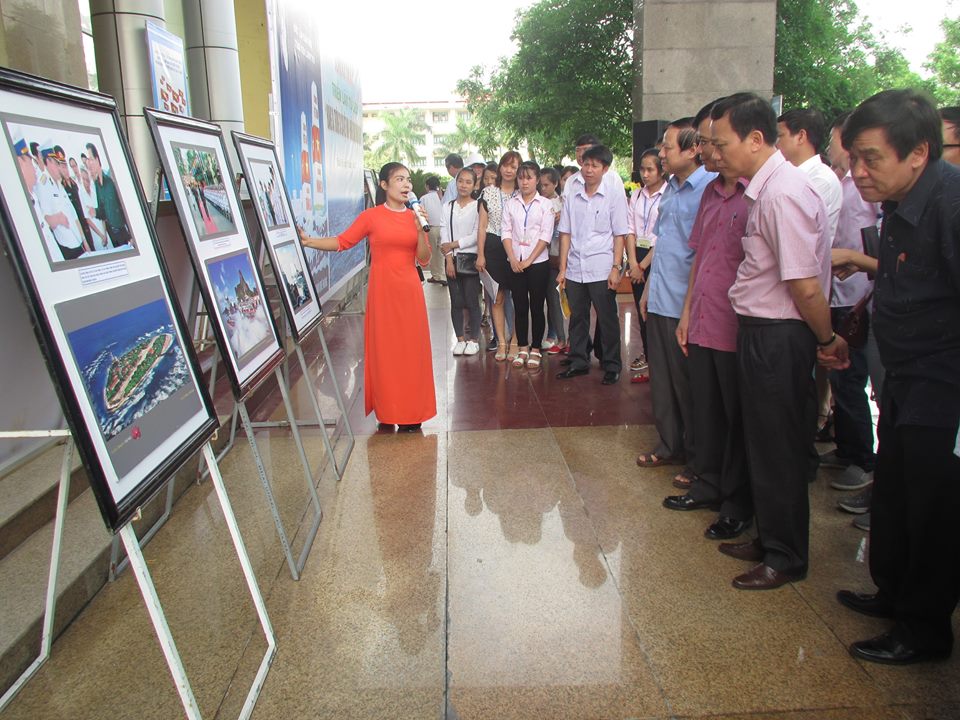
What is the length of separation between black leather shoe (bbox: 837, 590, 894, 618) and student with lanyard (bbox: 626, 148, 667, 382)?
9.46 feet

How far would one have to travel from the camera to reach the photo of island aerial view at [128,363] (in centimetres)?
179

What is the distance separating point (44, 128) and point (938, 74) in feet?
148

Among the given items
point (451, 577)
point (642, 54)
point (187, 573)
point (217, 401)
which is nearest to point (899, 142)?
point (451, 577)

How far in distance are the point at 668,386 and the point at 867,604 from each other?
162cm

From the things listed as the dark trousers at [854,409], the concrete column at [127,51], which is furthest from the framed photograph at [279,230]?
the concrete column at [127,51]

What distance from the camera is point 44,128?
1.84m

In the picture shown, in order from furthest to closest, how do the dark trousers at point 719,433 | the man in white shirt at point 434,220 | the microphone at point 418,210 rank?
the man in white shirt at point 434,220
the microphone at point 418,210
the dark trousers at point 719,433

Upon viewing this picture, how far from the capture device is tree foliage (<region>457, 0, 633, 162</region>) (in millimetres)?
23016

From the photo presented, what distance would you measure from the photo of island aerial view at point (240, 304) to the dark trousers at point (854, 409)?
109 inches

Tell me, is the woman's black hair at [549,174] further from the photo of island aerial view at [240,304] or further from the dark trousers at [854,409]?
the photo of island aerial view at [240,304]

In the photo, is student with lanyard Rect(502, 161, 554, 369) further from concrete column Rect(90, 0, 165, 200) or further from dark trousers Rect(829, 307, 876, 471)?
concrete column Rect(90, 0, 165, 200)

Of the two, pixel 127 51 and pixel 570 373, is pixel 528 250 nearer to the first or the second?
pixel 570 373

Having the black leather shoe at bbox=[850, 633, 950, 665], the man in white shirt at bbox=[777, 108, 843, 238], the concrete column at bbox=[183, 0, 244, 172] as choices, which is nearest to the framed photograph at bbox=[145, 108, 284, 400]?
the black leather shoe at bbox=[850, 633, 950, 665]

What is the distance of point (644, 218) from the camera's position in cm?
566
